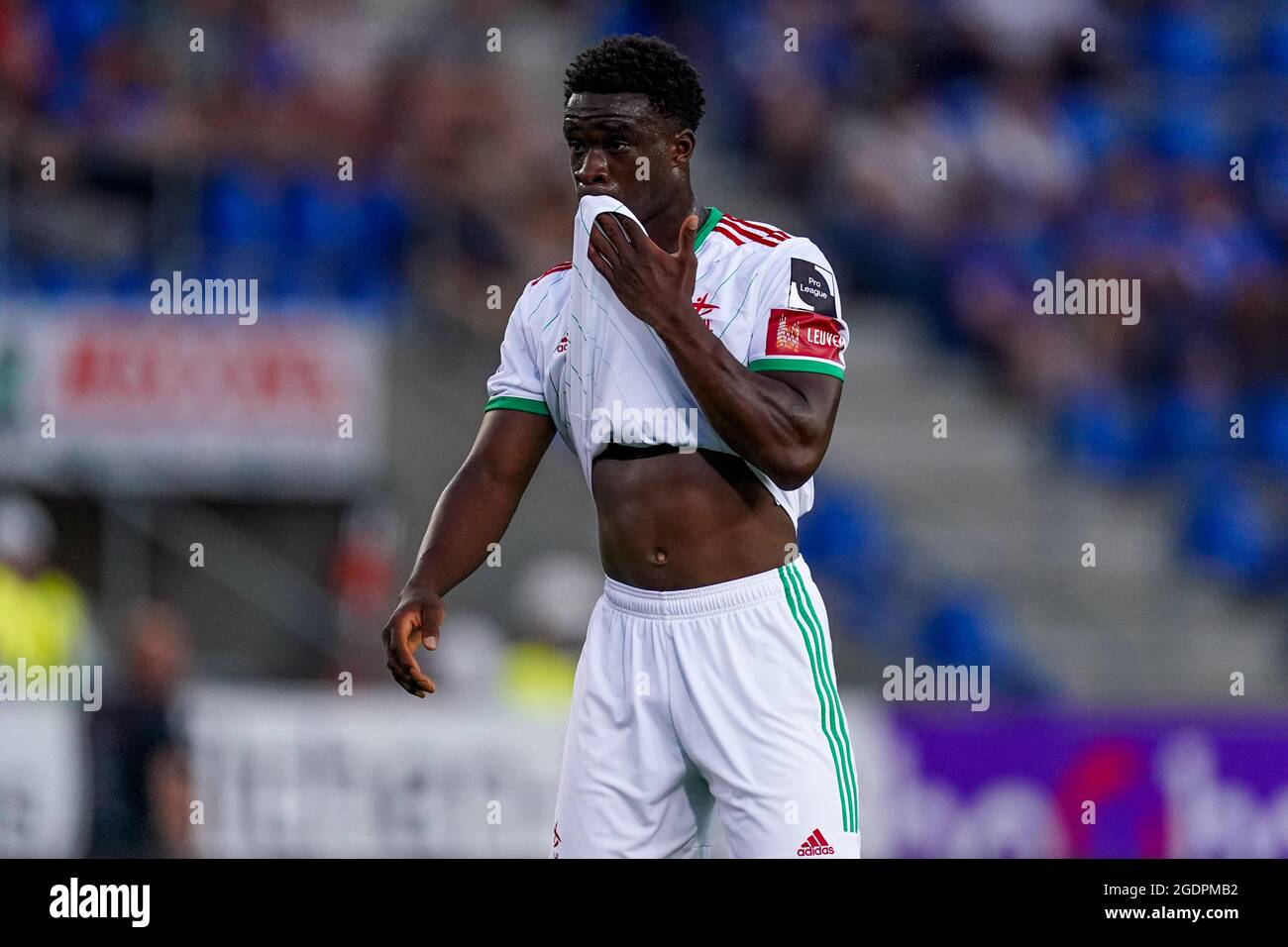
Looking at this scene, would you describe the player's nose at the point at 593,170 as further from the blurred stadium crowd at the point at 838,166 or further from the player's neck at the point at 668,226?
the blurred stadium crowd at the point at 838,166

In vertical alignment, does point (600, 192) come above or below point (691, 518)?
above

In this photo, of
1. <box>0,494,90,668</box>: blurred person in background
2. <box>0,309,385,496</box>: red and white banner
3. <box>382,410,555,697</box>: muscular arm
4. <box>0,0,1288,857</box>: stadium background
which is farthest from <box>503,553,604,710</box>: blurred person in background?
<box>382,410,555,697</box>: muscular arm

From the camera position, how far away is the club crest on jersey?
151 inches

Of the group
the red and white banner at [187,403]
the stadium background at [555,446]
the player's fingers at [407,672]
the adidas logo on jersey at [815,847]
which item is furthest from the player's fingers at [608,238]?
the red and white banner at [187,403]

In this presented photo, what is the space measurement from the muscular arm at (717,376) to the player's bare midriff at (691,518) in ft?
0.52

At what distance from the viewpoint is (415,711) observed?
27.8 feet

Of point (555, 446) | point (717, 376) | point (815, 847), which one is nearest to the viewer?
point (717, 376)

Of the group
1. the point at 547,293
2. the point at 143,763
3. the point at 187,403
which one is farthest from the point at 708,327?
Answer: the point at 187,403

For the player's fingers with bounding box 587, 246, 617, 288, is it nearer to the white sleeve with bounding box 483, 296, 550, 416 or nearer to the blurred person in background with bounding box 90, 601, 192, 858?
the white sleeve with bounding box 483, 296, 550, 416

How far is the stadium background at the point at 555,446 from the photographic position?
8.29 metres

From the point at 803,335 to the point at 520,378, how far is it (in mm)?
744

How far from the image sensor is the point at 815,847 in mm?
3775

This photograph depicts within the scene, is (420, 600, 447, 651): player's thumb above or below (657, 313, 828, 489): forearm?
below

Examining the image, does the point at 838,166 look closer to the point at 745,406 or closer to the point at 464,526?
the point at 464,526
